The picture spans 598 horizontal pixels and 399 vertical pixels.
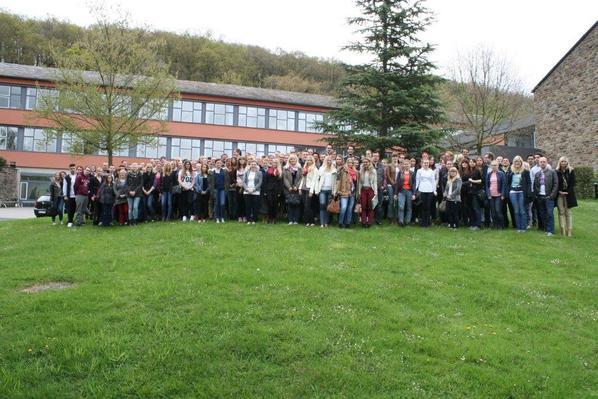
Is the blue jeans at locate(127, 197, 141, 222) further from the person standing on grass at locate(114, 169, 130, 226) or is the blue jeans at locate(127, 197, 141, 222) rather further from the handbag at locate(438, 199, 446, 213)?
the handbag at locate(438, 199, 446, 213)

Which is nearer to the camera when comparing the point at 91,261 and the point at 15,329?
the point at 15,329

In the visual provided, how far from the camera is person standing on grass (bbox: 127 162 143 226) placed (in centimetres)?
1465

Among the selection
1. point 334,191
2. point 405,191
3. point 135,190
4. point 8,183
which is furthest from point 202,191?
point 8,183

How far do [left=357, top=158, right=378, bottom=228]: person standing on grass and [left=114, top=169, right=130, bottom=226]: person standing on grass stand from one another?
6.98 m

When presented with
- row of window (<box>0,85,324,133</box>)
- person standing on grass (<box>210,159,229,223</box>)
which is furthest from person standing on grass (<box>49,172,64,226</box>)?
row of window (<box>0,85,324,133</box>)

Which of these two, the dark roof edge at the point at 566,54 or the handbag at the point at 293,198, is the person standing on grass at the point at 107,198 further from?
the dark roof edge at the point at 566,54

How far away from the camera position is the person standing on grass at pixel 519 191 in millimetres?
12953

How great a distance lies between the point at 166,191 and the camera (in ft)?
48.3

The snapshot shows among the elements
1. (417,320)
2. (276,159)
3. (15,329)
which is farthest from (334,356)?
(276,159)

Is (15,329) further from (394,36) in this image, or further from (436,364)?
(394,36)

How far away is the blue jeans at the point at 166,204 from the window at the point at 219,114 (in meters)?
38.6

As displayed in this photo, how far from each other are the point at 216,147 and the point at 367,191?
1611 inches

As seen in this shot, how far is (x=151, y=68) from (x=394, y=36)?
14.6 m

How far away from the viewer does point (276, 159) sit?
1401 cm
